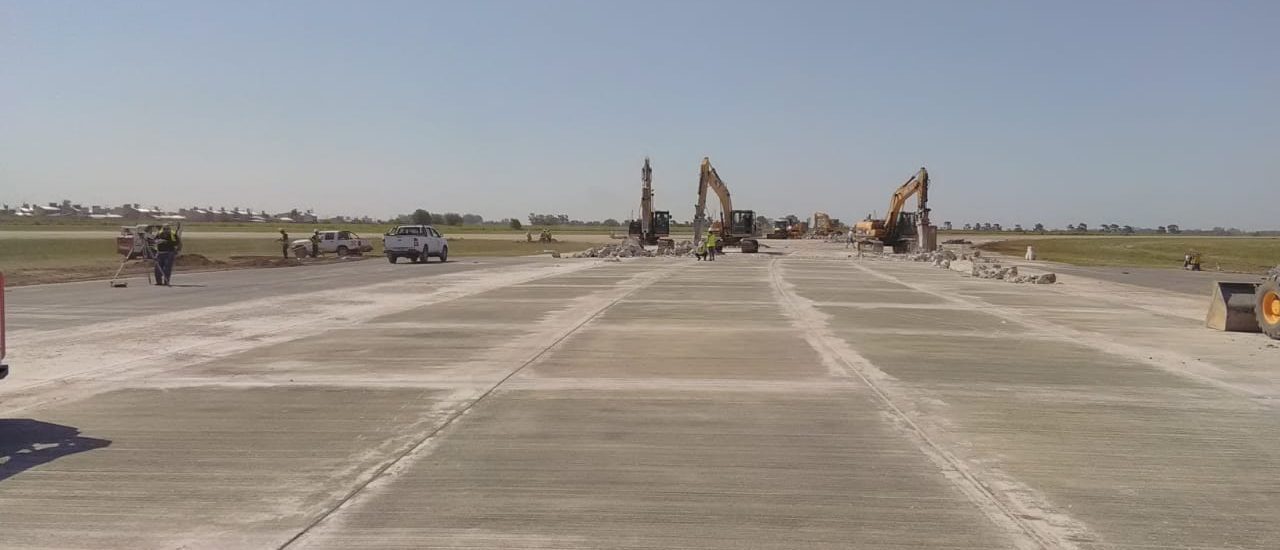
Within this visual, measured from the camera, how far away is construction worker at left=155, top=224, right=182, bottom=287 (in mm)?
26391

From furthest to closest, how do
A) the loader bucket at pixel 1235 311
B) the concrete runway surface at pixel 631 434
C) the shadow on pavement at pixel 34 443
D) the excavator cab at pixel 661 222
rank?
1. the excavator cab at pixel 661 222
2. the loader bucket at pixel 1235 311
3. the shadow on pavement at pixel 34 443
4. the concrete runway surface at pixel 631 434

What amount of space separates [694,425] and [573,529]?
305cm

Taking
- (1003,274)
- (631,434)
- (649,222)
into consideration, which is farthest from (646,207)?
(631,434)

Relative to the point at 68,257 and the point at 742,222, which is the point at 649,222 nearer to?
the point at 742,222

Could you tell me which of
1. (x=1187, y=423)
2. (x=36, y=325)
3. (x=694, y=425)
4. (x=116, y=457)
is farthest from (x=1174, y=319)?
(x=36, y=325)

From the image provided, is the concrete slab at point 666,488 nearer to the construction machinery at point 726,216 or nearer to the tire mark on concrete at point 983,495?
the tire mark on concrete at point 983,495

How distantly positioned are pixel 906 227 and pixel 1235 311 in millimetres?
44390

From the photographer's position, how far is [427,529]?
5629mm

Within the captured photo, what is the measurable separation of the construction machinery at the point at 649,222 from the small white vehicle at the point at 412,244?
55.2 ft

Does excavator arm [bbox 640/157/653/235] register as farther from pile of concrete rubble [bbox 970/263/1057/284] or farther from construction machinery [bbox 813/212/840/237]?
construction machinery [bbox 813/212/840/237]

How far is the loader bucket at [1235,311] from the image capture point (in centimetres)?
1700

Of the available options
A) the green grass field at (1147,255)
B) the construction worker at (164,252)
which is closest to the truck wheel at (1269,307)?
the construction worker at (164,252)

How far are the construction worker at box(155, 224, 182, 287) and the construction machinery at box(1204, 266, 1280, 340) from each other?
24.3 metres

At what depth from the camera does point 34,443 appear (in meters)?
7.74
